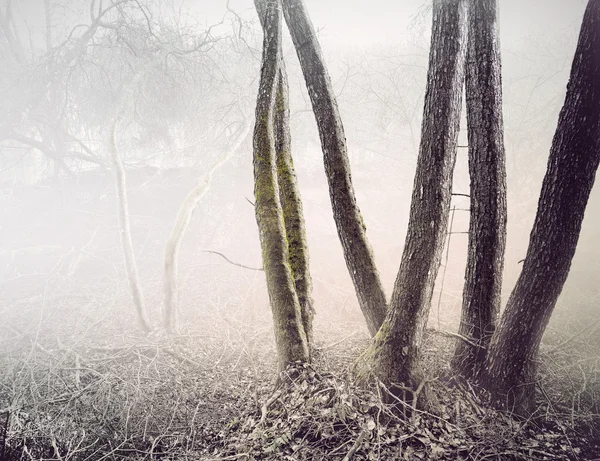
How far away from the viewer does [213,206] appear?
13.3m

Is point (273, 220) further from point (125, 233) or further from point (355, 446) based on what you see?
point (125, 233)

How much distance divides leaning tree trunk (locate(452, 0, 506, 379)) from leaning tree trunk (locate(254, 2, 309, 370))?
175 cm

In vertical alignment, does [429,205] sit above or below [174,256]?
above

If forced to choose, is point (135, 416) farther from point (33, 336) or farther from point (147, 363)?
point (33, 336)

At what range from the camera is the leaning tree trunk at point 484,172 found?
2822 mm

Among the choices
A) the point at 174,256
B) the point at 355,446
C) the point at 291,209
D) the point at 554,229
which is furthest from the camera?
the point at 174,256

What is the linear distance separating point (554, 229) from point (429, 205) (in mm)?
932

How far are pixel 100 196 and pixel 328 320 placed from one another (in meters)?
11.8

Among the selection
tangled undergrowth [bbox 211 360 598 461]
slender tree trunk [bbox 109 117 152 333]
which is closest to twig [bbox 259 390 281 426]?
tangled undergrowth [bbox 211 360 598 461]

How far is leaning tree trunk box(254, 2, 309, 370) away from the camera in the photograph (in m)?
3.16

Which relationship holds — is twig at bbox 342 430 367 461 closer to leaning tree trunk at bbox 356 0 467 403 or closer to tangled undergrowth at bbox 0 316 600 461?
tangled undergrowth at bbox 0 316 600 461

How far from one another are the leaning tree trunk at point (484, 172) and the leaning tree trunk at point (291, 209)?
161 centimetres

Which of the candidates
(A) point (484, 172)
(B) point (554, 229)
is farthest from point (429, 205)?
(B) point (554, 229)

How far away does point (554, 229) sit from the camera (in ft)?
8.29
